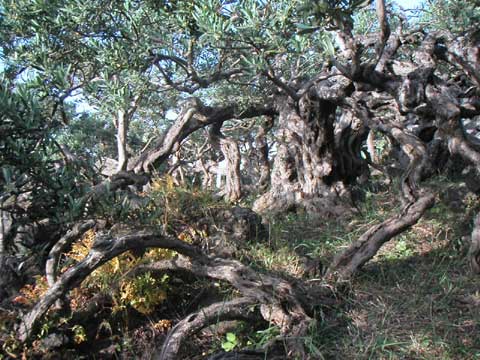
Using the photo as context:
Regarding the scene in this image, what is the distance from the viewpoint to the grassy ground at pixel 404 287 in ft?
11.4

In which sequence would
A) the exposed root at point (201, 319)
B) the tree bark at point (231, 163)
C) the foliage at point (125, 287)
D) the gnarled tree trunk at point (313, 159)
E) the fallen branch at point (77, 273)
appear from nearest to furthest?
the exposed root at point (201, 319) → the fallen branch at point (77, 273) → the foliage at point (125, 287) → the gnarled tree trunk at point (313, 159) → the tree bark at point (231, 163)

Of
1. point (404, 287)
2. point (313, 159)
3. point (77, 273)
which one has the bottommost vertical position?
point (404, 287)

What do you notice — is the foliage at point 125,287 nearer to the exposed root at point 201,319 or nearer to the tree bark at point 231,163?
the exposed root at point 201,319

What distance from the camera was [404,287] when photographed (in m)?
4.30

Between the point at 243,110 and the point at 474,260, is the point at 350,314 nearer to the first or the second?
the point at 474,260

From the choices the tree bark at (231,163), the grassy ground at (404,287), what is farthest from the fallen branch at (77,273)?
the tree bark at (231,163)

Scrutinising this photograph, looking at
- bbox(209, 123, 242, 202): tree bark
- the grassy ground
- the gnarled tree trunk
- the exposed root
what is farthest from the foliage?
bbox(209, 123, 242, 202): tree bark

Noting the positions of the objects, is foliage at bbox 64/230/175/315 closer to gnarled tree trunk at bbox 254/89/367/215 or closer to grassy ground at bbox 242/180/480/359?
grassy ground at bbox 242/180/480/359

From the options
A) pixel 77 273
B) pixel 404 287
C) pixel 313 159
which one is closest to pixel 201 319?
pixel 77 273

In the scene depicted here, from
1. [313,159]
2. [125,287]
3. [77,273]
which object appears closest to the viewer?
[77,273]

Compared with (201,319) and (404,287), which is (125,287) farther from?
(404,287)

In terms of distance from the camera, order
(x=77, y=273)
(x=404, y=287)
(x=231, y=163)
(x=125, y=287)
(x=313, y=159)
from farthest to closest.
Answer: (x=231, y=163) < (x=313, y=159) < (x=125, y=287) < (x=404, y=287) < (x=77, y=273)

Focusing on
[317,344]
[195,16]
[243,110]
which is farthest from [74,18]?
[243,110]

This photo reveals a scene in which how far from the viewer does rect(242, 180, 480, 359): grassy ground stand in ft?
11.4
